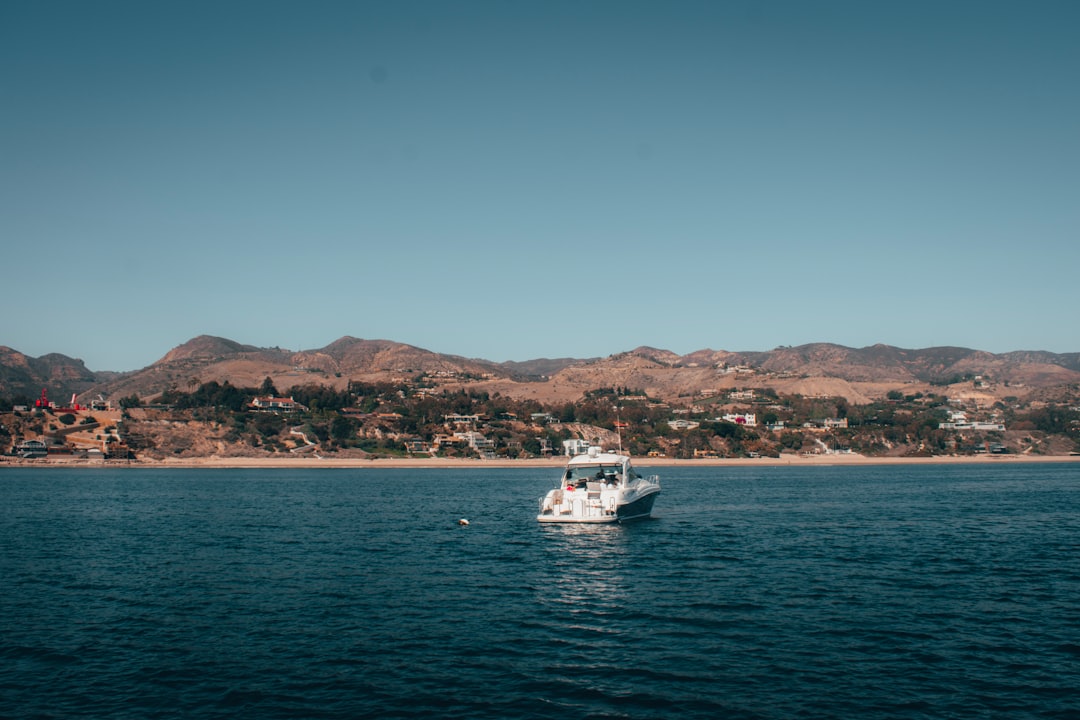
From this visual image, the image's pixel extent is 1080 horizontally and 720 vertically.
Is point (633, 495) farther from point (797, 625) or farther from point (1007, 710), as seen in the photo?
point (1007, 710)

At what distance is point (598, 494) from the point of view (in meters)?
63.0

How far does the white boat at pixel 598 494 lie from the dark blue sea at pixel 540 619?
2047mm

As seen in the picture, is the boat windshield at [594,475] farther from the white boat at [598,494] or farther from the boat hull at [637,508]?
the boat hull at [637,508]

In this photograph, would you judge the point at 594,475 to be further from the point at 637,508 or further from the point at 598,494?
the point at 637,508

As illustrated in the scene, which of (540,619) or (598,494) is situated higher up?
(598,494)

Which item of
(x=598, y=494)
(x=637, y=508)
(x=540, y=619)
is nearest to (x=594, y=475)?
(x=598, y=494)

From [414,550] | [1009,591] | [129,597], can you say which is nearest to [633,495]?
[414,550]

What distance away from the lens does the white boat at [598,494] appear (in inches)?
2403

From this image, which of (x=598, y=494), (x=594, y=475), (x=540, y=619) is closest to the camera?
(x=540, y=619)

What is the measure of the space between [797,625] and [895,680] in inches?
249

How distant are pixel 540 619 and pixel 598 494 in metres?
33.0

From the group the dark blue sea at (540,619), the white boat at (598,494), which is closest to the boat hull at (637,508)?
the white boat at (598,494)

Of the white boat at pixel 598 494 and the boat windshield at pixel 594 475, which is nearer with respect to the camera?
the white boat at pixel 598 494

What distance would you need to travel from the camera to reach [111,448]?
628 feet
